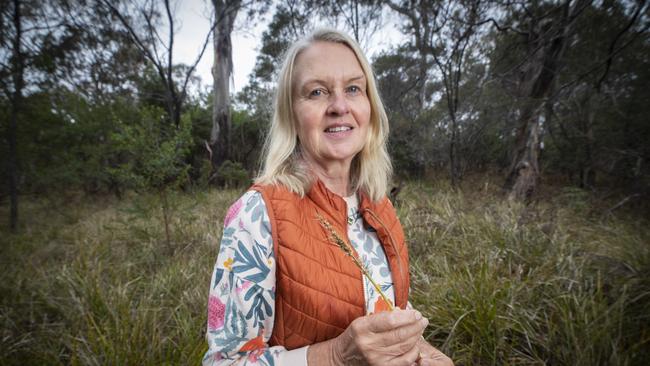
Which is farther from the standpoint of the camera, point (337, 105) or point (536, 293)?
point (536, 293)

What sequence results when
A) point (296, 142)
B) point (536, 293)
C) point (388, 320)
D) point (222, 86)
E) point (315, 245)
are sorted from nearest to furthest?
point (388, 320), point (315, 245), point (296, 142), point (536, 293), point (222, 86)

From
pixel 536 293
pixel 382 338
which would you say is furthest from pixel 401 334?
pixel 536 293

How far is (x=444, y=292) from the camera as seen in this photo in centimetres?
213

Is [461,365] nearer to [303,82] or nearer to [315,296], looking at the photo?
[315,296]

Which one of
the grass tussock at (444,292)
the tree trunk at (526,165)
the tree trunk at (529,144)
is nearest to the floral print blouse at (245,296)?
the grass tussock at (444,292)

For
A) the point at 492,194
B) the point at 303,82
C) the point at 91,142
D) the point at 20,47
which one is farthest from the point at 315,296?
the point at 91,142

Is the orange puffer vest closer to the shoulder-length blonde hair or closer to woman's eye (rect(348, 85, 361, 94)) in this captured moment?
the shoulder-length blonde hair

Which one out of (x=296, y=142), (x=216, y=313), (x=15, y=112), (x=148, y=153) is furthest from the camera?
(x=15, y=112)

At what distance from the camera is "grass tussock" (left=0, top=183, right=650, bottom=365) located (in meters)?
1.69

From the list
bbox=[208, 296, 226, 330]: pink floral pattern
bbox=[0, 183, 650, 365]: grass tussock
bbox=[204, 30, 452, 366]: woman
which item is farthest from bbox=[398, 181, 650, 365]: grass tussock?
bbox=[208, 296, 226, 330]: pink floral pattern

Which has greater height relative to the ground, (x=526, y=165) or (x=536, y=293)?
(x=526, y=165)

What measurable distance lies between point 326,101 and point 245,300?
82 cm

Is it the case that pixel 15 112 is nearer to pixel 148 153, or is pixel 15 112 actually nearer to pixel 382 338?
pixel 148 153

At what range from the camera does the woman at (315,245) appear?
77 cm
